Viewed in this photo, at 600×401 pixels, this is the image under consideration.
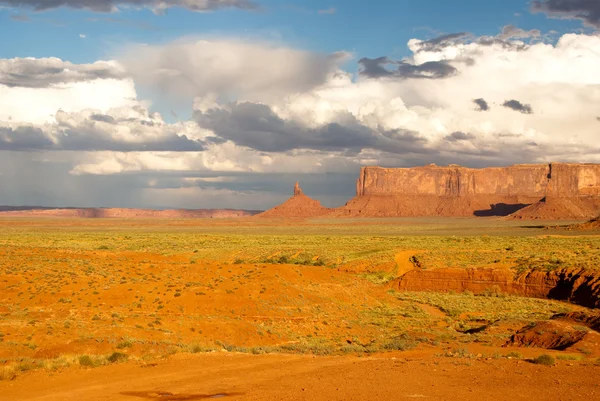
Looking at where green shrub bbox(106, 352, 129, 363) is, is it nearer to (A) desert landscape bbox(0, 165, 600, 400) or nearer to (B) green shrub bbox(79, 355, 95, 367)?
(A) desert landscape bbox(0, 165, 600, 400)

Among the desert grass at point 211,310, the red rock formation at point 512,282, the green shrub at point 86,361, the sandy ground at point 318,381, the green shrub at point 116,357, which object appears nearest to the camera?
the sandy ground at point 318,381

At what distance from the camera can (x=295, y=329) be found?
73.5 ft

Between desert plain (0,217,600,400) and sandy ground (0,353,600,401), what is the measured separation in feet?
0.13

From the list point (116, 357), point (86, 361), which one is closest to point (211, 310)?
point (116, 357)

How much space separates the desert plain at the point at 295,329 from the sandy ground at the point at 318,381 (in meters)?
0.04

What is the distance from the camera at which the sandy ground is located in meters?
10.7

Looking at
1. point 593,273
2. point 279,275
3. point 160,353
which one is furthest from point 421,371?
point 593,273

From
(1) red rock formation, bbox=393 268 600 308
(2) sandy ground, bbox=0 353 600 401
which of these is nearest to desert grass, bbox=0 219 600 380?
(1) red rock formation, bbox=393 268 600 308

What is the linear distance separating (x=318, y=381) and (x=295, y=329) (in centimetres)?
1068

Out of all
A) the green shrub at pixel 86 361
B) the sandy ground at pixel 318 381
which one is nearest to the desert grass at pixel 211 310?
the green shrub at pixel 86 361

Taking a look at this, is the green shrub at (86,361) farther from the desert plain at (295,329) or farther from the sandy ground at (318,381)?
the sandy ground at (318,381)

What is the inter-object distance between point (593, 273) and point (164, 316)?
22877 mm

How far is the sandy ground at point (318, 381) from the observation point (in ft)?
35.2

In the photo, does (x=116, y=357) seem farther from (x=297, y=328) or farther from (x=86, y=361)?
(x=297, y=328)
